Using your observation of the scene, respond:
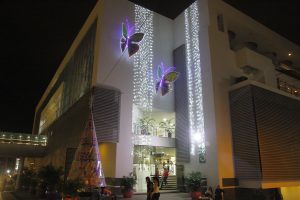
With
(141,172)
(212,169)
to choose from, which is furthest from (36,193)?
(212,169)

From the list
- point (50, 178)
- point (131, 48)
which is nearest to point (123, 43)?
point (131, 48)

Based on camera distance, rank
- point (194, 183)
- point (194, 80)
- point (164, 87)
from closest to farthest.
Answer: point (194, 183) < point (194, 80) < point (164, 87)

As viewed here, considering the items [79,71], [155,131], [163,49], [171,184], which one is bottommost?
[171,184]

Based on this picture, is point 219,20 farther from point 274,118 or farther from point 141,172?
point 141,172

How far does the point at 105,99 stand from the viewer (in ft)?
50.4

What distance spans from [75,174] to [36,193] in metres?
9.52

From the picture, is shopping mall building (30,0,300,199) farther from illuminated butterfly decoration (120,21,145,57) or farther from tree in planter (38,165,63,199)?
tree in planter (38,165,63,199)

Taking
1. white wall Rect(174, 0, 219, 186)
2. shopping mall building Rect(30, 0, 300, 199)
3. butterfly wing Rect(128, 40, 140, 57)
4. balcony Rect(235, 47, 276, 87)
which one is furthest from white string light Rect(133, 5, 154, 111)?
balcony Rect(235, 47, 276, 87)

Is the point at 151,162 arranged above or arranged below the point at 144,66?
below

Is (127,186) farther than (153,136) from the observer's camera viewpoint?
No

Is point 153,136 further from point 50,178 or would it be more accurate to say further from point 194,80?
point 50,178

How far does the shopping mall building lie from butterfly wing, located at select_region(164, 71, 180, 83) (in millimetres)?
162

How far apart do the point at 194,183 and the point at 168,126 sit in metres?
5.59

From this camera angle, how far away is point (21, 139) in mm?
30750
